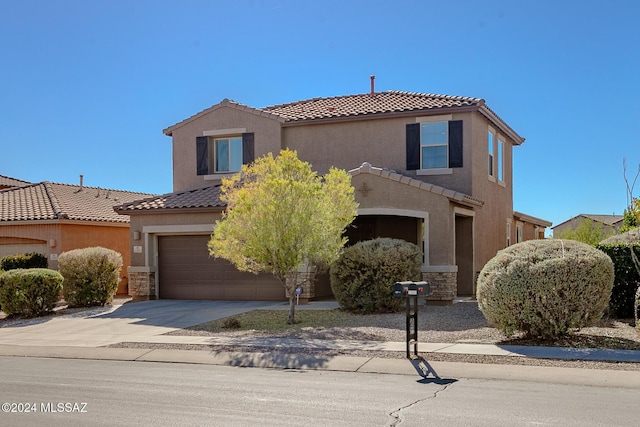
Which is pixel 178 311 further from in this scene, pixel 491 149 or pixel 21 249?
pixel 491 149

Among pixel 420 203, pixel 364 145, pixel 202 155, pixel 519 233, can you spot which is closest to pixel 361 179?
pixel 420 203

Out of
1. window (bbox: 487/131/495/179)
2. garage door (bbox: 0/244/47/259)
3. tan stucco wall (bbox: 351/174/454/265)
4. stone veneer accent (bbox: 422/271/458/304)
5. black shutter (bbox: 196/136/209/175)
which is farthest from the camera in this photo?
garage door (bbox: 0/244/47/259)

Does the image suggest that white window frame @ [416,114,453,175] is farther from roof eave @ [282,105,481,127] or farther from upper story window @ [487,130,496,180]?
upper story window @ [487,130,496,180]

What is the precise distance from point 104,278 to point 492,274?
13541mm

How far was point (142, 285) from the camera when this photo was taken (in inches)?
866

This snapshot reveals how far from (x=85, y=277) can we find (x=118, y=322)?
4168mm

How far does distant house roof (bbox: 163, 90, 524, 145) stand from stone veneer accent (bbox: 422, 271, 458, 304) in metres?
5.63

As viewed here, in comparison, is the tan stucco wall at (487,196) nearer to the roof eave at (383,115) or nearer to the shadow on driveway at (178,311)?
the roof eave at (383,115)

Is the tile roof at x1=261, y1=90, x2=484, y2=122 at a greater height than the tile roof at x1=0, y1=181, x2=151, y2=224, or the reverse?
the tile roof at x1=261, y1=90, x2=484, y2=122

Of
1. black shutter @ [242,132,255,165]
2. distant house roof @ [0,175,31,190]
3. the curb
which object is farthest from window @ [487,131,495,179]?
distant house roof @ [0,175,31,190]

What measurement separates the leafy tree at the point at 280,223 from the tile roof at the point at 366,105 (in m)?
7.09

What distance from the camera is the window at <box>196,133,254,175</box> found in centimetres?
2416

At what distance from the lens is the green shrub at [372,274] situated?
16.6 metres

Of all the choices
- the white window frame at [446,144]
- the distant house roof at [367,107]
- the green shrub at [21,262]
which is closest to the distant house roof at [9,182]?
the green shrub at [21,262]
